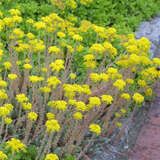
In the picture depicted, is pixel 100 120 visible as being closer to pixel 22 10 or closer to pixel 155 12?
pixel 22 10

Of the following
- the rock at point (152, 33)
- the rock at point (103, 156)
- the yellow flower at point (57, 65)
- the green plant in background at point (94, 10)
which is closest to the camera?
the yellow flower at point (57, 65)

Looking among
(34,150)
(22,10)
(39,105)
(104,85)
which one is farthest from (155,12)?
(34,150)

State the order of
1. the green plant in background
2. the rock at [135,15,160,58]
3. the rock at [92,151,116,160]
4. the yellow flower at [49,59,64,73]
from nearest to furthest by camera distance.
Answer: the yellow flower at [49,59,64,73]
the rock at [92,151,116,160]
the green plant in background
the rock at [135,15,160,58]

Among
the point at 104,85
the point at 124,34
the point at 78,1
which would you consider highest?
the point at 78,1

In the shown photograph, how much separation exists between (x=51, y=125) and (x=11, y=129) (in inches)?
39.2

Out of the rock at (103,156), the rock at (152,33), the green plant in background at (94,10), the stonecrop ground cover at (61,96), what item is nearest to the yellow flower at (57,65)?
the stonecrop ground cover at (61,96)

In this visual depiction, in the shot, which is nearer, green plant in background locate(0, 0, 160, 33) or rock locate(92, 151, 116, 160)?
rock locate(92, 151, 116, 160)

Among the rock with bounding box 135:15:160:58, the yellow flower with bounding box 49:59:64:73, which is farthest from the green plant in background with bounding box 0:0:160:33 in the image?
the yellow flower with bounding box 49:59:64:73

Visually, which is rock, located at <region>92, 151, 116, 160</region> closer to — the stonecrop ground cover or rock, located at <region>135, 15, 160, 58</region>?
the stonecrop ground cover

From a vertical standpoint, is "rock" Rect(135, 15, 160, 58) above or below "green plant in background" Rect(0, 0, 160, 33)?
below

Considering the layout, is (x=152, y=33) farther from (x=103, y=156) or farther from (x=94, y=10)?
(x=103, y=156)

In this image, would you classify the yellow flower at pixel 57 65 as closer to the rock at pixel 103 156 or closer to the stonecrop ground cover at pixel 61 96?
the stonecrop ground cover at pixel 61 96

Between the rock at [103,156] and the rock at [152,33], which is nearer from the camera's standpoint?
the rock at [103,156]

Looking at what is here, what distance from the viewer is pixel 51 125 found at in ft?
8.05
